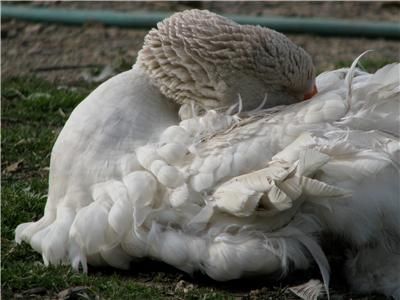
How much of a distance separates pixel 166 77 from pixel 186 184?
81 cm

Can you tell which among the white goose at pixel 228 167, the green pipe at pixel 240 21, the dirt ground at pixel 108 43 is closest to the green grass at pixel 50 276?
the white goose at pixel 228 167

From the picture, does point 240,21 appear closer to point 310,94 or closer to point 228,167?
point 310,94

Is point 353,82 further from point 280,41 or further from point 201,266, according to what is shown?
point 201,266

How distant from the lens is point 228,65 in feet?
18.1

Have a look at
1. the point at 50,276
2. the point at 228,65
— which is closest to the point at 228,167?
the point at 228,65

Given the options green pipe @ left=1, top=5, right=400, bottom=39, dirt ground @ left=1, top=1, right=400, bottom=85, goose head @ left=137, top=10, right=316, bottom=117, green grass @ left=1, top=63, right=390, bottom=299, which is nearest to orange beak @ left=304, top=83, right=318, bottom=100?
goose head @ left=137, top=10, right=316, bottom=117

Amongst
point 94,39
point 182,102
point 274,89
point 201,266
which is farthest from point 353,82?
point 94,39

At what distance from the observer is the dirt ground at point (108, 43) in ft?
29.8

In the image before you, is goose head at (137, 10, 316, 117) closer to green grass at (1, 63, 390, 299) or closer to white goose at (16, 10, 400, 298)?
white goose at (16, 10, 400, 298)

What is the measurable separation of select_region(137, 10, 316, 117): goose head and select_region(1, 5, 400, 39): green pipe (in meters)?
3.79

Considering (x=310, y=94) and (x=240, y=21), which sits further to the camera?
(x=240, y=21)

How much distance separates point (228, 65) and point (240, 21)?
3955 mm

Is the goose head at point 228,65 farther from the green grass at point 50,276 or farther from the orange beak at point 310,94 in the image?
the green grass at point 50,276

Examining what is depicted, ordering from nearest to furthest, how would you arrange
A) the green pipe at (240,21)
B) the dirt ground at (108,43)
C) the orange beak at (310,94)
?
the orange beak at (310,94) → the dirt ground at (108,43) → the green pipe at (240,21)
